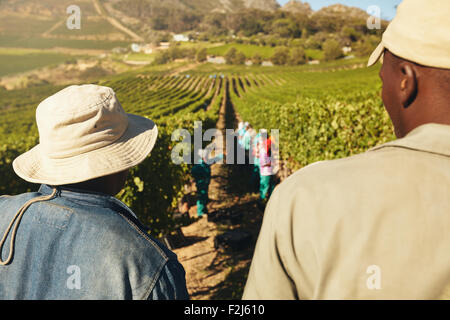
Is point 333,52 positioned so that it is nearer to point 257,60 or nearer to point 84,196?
point 257,60

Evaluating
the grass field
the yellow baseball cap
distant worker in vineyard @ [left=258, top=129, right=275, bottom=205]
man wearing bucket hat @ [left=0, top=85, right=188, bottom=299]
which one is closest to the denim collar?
man wearing bucket hat @ [left=0, top=85, right=188, bottom=299]

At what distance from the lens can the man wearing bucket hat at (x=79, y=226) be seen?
1310 mm

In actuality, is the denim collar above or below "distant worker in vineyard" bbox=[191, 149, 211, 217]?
above

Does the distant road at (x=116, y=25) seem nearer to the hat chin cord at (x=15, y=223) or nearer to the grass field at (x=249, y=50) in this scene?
the grass field at (x=249, y=50)

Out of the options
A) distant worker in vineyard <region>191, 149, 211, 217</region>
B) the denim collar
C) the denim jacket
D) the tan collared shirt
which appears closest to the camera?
the tan collared shirt

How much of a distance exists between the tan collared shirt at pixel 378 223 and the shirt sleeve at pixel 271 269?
0.13 ft

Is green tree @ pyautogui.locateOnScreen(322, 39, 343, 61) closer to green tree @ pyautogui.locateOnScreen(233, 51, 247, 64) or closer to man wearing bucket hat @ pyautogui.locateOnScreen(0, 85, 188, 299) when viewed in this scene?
green tree @ pyautogui.locateOnScreen(233, 51, 247, 64)

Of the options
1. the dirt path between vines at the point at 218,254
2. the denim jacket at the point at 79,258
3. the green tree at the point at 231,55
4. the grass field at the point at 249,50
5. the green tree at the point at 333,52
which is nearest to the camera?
the denim jacket at the point at 79,258

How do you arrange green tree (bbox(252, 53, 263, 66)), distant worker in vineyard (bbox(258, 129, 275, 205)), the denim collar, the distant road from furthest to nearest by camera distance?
green tree (bbox(252, 53, 263, 66)) < the distant road < distant worker in vineyard (bbox(258, 129, 275, 205)) < the denim collar

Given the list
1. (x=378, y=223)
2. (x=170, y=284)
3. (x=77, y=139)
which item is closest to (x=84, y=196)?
(x=77, y=139)

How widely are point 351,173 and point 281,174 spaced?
11.3 meters

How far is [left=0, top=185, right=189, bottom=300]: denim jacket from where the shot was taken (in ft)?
4.28

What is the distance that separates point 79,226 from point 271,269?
92 centimetres

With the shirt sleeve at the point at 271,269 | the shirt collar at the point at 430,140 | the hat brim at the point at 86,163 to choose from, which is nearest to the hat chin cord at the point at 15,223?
the hat brim at the point at 86,163
